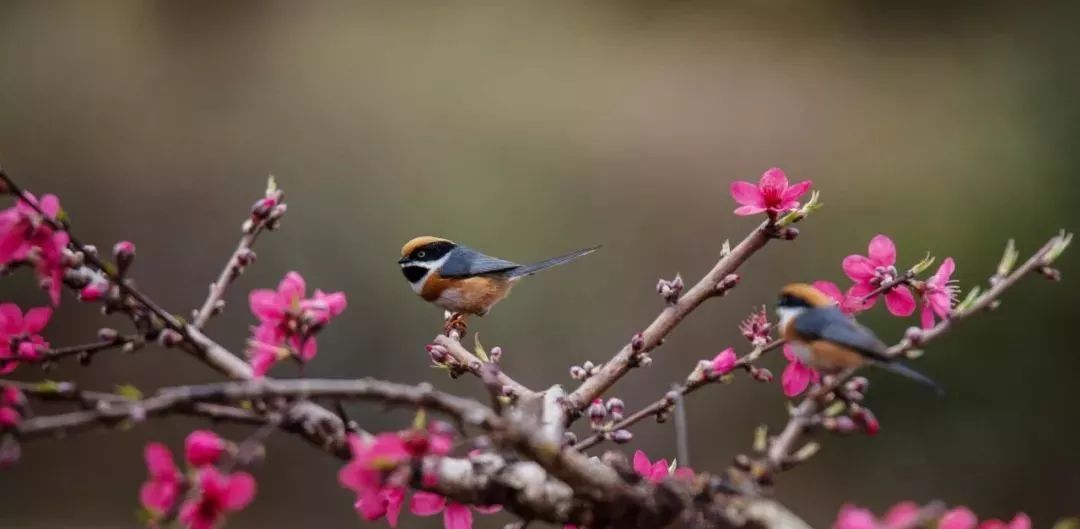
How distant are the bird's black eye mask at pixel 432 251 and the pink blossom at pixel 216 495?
0.79 metres

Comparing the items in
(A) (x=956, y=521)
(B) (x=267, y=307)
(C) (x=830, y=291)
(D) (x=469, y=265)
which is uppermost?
(D) (x=469, y=265)

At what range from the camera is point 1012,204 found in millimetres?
3742

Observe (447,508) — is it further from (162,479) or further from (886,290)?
(886,290)

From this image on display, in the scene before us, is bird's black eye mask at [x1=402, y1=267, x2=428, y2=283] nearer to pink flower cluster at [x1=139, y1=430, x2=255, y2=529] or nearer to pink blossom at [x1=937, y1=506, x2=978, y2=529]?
pink flower cluster at [x1=139, y1=430, x2=255, y2=529]

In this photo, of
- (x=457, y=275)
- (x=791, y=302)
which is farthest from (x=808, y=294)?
(x=457, y=275)

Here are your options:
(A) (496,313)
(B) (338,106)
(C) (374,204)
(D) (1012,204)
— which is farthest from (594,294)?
(D) (1012,204)

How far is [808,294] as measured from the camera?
91 centimetres

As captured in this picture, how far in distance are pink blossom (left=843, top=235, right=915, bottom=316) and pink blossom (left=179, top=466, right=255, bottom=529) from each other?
0.66m

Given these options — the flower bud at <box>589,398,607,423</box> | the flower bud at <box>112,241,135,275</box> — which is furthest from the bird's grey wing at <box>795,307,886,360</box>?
the flower bud at <box>112,241,135,275</box>

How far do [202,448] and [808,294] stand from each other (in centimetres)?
56

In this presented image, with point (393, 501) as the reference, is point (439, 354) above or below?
above

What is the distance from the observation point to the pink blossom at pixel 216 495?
2.22ft

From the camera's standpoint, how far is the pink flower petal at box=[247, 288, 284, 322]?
0.80m

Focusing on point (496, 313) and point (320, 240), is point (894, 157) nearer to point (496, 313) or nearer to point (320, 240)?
point (496, 313)
